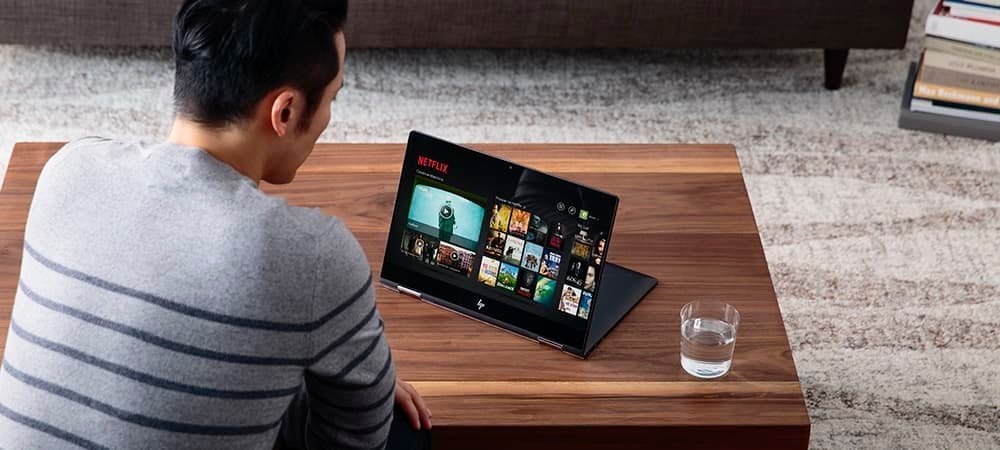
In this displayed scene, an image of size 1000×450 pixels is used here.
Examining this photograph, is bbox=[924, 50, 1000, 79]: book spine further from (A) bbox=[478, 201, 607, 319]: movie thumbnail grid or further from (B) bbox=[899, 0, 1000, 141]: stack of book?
(A) bbox=[478, 201, 607, 319]: movie thumbnail grid

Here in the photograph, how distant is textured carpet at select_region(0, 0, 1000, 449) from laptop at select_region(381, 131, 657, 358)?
0.66m

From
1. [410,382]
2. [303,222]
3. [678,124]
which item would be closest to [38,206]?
[303,222]

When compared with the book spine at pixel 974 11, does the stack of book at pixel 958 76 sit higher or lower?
lower

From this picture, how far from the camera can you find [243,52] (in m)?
1.22

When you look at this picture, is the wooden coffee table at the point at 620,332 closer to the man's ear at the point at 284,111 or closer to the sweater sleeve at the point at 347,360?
the sweater sleeve at the point at 347,360

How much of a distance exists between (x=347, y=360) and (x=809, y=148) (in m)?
1.82

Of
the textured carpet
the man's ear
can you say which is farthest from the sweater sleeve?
the textured carpet

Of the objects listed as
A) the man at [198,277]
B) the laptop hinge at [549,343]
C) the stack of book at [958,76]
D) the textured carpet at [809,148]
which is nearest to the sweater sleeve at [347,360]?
the man at [198,277]

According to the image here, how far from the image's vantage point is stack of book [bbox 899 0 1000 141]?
9.27 ft

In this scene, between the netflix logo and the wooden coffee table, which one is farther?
the netflix logo

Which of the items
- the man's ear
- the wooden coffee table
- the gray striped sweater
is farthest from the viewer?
the wooden coffee table

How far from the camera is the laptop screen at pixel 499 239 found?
5.22 ft

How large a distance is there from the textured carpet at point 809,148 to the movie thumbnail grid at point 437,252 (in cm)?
74

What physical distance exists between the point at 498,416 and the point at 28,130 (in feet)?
5.76
